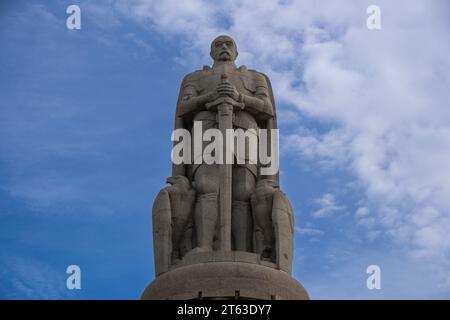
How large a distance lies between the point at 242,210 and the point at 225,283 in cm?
333

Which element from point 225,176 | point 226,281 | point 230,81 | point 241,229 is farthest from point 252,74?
point 226,281

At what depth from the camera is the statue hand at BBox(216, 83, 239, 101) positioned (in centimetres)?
2512

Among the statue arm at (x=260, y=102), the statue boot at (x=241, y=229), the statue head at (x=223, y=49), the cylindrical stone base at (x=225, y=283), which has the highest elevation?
the statue head at (x=223, y=49)

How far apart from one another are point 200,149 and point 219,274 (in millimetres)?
4365

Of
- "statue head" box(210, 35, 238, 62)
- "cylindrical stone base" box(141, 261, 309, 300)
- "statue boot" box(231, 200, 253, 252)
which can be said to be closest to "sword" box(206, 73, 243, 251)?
"statue boot" box(231, 200, 253, 252)

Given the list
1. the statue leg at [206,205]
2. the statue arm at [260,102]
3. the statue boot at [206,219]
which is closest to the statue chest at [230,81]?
the statue arm at [260,102]

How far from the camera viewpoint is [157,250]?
2355 cm

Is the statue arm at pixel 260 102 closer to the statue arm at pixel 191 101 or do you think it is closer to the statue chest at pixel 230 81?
the statue chest at pixel 230 81

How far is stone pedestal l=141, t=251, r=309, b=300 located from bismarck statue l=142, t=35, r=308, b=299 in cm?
2

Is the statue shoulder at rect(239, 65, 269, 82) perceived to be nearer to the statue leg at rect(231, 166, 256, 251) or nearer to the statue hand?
the statue hand

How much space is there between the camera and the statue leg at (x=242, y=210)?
79.3ft

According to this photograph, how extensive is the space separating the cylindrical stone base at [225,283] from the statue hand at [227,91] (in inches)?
193

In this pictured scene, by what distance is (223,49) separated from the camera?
1065 inches
